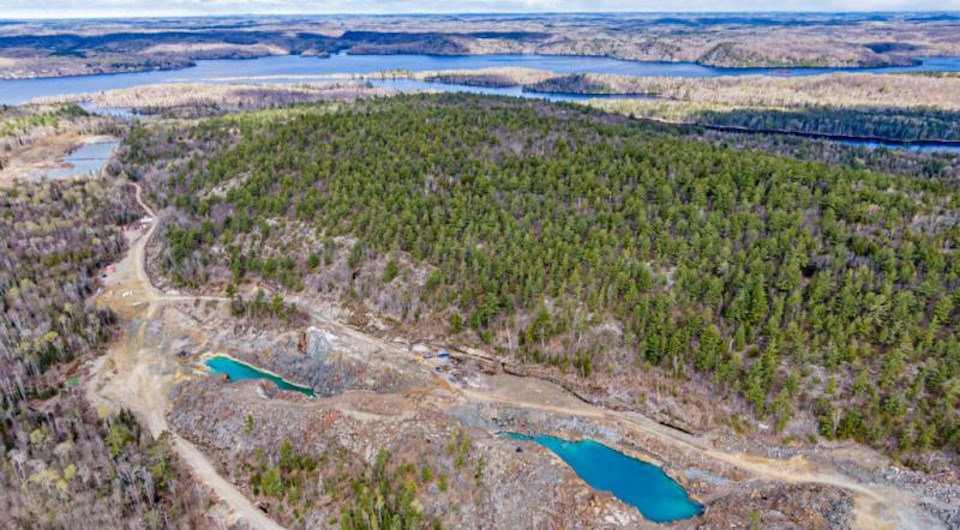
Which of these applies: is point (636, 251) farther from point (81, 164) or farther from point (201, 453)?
point (81, 164)

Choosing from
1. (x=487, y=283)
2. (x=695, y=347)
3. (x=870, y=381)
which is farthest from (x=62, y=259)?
(x=870, y=381)

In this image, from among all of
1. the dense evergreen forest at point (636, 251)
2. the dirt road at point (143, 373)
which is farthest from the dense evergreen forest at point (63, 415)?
the dense evergreen forest at point (636, 251)

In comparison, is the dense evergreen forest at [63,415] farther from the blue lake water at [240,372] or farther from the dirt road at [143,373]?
the blue lake water at [240,372]

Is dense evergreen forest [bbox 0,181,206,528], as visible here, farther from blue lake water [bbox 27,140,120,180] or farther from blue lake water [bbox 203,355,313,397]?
blue lake water [bbox 27,140,120,180]

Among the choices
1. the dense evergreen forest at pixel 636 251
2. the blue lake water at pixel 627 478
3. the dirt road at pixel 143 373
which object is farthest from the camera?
the dense evergreen forest at pixel 636 251

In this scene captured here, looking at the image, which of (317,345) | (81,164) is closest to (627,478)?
(317,345)

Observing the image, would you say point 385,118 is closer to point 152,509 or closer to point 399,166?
point 399,166
